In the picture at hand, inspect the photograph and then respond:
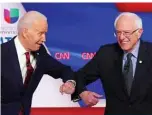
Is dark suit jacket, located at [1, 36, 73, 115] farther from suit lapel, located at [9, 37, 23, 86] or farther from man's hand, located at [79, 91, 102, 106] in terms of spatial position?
man's hand, located at [79, 91, 102, 106]

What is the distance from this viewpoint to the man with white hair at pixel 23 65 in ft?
7.48

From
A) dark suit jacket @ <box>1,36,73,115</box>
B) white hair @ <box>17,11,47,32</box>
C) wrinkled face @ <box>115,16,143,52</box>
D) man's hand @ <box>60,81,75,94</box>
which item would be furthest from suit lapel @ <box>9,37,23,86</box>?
wrinkled face @ <box>115,16,143,52</box>

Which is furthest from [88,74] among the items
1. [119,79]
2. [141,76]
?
[141,76]

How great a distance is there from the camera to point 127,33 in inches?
90.1

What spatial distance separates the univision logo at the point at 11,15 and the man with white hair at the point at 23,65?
2.70 ft

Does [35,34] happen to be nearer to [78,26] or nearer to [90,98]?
[90,98]

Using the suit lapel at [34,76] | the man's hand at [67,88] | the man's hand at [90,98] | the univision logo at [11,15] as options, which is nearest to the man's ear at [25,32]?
the suit lapel at [34,76]

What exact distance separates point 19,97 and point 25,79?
0.33 ft

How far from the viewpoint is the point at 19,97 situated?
91.1 inches

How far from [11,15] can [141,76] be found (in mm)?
1212

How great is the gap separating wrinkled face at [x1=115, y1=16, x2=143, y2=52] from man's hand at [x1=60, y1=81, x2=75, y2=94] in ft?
1.10

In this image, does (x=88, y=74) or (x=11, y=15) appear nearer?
(x=88, y=74)

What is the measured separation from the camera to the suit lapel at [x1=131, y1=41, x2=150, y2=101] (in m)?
2.34

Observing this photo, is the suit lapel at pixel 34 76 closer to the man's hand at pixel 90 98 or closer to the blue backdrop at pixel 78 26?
the man's hand at pixel 90 98
